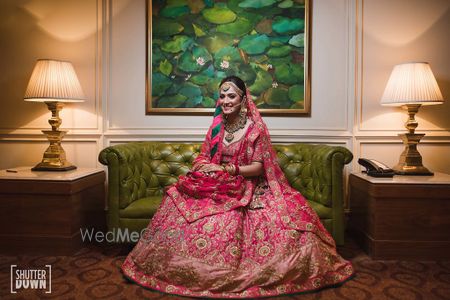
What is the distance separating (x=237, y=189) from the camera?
2.53 m

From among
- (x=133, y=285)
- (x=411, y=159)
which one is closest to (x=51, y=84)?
(x=133, y=285)

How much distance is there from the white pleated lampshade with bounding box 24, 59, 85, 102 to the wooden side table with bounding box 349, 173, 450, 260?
280 cm

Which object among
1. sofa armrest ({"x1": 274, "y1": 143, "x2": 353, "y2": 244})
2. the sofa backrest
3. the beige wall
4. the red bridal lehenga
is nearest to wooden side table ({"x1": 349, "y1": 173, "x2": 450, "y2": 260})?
sofa armrest ({"x1": 274, "y1": 143, "x2": 353, "y2": 244})

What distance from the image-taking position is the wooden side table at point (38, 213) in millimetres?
2822

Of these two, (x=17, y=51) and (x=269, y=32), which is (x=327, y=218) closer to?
(x=269, y=32)

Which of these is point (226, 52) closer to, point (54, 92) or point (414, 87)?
point (54, 92)

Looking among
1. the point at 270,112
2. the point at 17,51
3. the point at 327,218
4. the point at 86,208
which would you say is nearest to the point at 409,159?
the point at 327,218

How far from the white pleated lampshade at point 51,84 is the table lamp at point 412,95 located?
2.97 meters

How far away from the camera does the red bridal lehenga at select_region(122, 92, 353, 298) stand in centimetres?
212

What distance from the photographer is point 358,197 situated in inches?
126

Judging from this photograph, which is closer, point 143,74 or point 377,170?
point 377,170

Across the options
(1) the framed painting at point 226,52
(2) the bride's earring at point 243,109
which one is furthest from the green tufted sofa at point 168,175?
(2) the bride's earring at point 243,109

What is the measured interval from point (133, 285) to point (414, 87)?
286cm

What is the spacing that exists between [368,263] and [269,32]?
2388 mm
